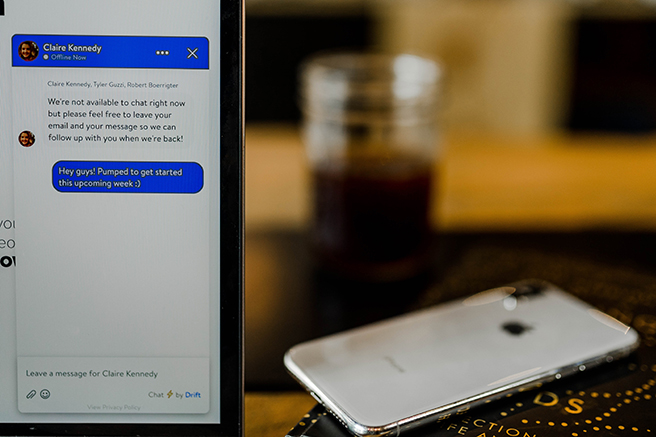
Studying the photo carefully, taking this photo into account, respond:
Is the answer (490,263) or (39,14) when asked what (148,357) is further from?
(490,263)

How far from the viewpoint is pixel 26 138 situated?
344mm

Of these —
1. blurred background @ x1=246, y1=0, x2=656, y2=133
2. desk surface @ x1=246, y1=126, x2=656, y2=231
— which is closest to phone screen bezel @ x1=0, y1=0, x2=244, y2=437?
desk surface @ x1=246, y1=126, x2=656, y2=231

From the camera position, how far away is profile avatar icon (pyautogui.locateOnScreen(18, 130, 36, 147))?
34cm

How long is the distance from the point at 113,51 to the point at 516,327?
1.02ft

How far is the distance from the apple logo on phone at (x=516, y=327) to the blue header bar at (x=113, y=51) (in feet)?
0.87

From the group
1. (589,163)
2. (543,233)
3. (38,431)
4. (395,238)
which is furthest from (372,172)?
(589,163)

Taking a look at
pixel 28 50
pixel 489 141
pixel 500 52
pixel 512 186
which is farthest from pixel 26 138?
pixel 500 52

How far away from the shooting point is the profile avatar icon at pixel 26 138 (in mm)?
344

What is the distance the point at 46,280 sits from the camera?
1.16 ft

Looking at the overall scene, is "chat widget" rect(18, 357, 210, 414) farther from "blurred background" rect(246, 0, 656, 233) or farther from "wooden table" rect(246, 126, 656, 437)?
"blurred background" rect(246, 0, 656, 233)

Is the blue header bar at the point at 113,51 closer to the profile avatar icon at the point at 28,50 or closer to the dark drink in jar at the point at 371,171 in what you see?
the profile avatar icon at the point at 28,50

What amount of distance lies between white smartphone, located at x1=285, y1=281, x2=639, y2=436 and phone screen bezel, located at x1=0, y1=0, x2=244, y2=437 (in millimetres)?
55

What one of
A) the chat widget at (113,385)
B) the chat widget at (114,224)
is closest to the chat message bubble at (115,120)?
the chat widget at (114,224)

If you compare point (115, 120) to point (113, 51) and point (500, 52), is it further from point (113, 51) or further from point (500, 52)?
point (500, 52)
